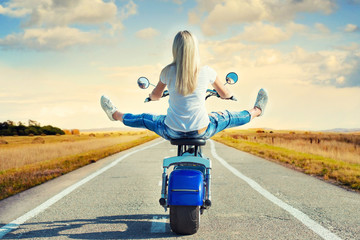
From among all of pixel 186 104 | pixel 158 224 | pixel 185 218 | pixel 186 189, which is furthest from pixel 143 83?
pixel 158 224

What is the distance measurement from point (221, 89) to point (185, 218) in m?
1.55

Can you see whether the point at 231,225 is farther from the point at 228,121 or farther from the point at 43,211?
the point at 43,211

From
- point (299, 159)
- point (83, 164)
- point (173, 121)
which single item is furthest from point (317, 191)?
point (83, 164)

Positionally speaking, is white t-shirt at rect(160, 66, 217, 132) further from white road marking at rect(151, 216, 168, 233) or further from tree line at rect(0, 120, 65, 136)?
tree line at rect(0, 120, 65, 136)

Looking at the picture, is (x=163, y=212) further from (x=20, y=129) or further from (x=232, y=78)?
(x=20, y=129)

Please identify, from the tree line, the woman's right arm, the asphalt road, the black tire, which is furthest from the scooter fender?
the tree line

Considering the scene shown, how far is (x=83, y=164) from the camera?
13859mm

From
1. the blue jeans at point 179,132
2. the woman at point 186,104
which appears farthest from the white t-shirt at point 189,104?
the blue jeans at point 179,132

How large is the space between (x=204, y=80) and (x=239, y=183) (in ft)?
16.4

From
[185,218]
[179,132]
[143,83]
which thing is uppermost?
[143,83]

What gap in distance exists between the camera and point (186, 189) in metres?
4.13

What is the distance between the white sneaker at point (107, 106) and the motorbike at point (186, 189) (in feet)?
3.21

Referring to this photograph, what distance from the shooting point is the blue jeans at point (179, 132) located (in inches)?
173

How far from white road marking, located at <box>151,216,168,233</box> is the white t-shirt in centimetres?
142
